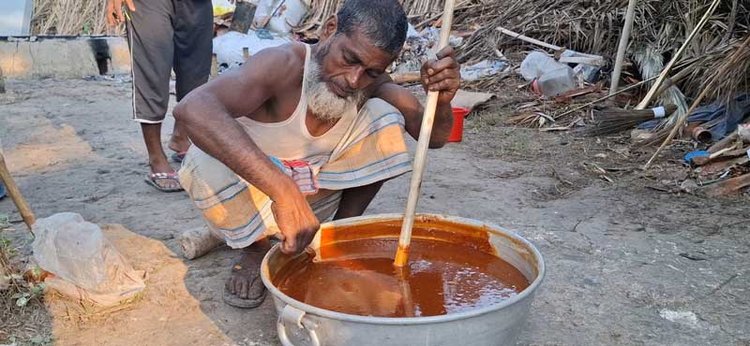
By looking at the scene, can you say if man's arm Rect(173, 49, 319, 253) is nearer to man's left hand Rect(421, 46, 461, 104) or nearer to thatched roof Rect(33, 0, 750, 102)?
man's left hand Rect(421, 46, 461, 104)

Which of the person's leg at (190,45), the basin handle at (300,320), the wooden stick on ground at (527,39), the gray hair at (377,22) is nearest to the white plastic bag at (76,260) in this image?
the basin handle at (300,320)

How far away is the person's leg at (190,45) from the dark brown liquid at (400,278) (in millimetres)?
1619

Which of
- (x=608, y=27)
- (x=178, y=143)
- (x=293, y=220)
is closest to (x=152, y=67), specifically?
(x=178, y=143)

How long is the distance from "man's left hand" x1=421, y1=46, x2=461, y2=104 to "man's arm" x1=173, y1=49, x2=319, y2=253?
0.46 metres

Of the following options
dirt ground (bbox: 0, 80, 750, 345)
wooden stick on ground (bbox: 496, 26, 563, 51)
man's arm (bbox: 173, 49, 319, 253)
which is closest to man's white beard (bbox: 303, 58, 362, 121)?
man's arm (bbox: 173, 49, 319, 253)

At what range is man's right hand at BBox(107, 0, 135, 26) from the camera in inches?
113

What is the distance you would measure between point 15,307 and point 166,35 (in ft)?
4.91

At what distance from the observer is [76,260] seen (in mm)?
1870

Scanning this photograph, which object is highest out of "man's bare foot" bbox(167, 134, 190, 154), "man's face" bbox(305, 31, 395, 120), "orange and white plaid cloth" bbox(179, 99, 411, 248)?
"man's face" bbox(305, 31, 395, 120)

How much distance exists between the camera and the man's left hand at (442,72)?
5.44 ft

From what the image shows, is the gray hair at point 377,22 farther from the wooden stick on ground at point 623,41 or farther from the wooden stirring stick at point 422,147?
the wooden stick on ground at point 623,41

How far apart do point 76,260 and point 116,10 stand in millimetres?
1527

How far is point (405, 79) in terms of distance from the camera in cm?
557

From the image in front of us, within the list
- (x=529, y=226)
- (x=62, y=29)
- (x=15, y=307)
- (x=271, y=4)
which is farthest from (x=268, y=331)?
(x=62, y=29)
